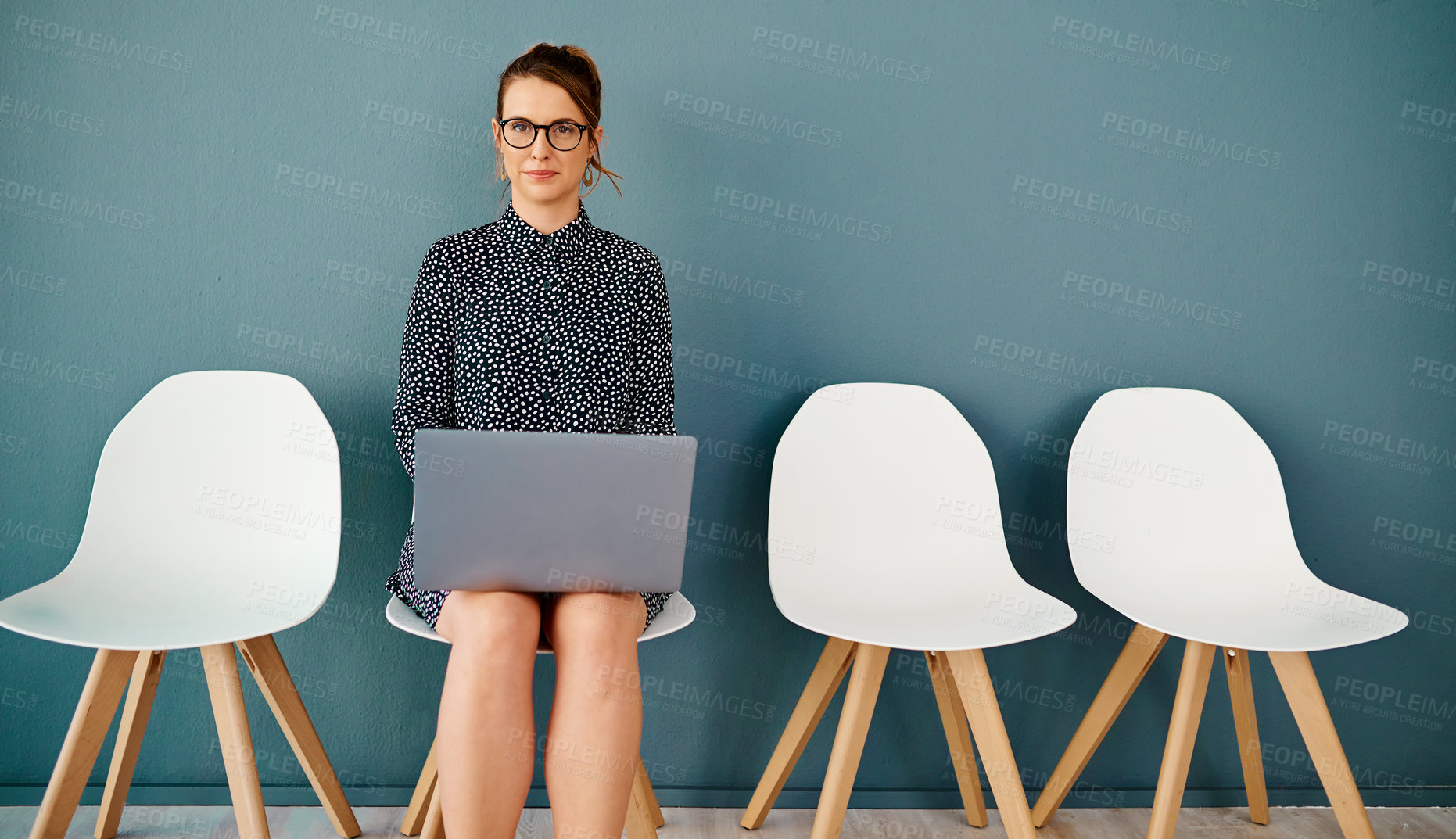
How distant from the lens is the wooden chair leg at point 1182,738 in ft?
4.87

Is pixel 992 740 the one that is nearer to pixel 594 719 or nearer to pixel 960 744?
pixel 960 744

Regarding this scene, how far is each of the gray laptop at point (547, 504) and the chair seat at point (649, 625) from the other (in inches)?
8.9

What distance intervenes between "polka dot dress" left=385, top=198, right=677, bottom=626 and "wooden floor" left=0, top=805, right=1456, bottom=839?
1.76 feet

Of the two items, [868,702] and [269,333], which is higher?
[269,333]

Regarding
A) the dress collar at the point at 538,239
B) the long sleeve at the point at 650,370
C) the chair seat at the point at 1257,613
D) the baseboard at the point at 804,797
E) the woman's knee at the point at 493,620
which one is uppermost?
the dress collar at the point at 538,239

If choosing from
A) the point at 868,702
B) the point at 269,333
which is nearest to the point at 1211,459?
the point at 868,702

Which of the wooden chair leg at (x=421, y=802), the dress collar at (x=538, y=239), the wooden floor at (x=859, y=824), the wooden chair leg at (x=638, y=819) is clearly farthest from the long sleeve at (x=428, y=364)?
the wooden floor at (x=859, y=824)

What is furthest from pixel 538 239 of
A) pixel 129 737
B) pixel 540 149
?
pixel 129 737

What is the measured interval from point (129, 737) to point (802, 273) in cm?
136

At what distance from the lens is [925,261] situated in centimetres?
176

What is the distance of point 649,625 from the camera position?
53.4 inches

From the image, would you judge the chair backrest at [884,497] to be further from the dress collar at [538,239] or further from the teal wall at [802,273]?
the dress collar at [538,239]

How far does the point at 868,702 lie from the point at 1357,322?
1311 millimetres

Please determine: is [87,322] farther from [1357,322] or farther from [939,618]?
[1357,322]
